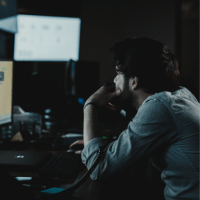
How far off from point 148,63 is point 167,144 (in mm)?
323

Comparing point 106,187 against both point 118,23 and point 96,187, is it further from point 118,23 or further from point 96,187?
point 118,23

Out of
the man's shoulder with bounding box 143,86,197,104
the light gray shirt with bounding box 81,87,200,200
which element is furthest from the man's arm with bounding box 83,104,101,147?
the man's shoulder with bounding box 143,86,197,104

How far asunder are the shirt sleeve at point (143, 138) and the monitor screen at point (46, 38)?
7.91ft

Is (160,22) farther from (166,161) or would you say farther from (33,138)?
(166,161)

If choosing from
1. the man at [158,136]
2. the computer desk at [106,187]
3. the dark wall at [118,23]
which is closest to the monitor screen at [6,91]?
the computer desk at [106,187]

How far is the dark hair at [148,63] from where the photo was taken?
99 centimetres

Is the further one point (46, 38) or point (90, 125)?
point (46, 38)

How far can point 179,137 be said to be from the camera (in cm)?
86

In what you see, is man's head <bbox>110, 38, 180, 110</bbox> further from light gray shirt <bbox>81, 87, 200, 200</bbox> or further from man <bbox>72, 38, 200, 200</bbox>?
light gray shirt <bbox>81, 87, 200, 200</bbox>

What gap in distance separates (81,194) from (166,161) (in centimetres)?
32

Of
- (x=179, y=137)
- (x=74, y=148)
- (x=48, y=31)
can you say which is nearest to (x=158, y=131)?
(x=179, y=137)

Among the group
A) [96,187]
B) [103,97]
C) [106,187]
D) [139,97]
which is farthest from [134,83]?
[106,187]

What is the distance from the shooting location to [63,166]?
1.02m

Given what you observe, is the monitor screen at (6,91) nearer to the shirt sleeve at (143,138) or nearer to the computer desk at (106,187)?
the computer desk at (106,187)
